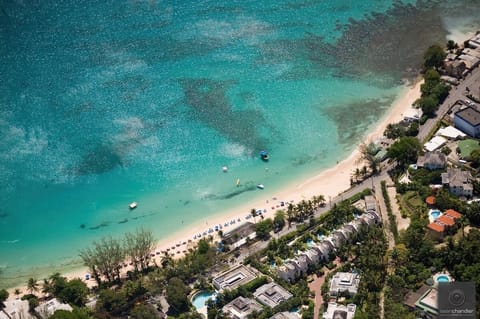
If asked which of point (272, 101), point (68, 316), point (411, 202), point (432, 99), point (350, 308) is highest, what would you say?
point (272, 101)

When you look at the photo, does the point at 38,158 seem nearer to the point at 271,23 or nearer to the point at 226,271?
the point at 226,271

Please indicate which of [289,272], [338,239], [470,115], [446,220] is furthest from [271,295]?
[470,115]

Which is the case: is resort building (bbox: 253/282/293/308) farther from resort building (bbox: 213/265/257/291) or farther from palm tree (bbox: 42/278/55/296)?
palm tree (bbox: 42/278/55/296)

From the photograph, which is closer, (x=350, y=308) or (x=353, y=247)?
(x=350, y=308)

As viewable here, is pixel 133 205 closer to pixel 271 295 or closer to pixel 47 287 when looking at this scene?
pixel 47 287

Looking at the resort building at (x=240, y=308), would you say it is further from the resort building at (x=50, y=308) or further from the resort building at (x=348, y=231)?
the resort building at (x=50, y=308)

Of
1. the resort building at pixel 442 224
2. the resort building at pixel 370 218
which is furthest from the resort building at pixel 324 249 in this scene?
the resort building at pixel 442 224

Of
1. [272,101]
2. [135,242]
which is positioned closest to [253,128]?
[272,101]
